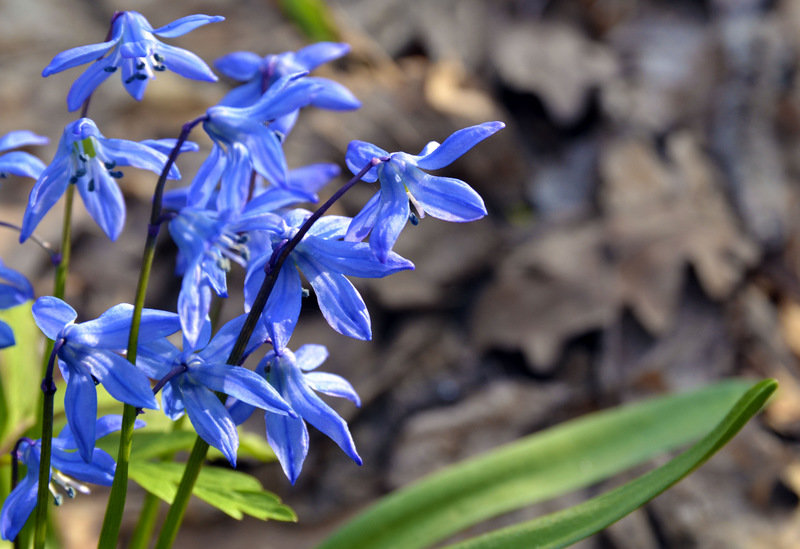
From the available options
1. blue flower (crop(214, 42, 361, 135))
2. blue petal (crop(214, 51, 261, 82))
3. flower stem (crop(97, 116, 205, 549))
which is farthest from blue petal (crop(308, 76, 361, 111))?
flower stem (crop(97, 116, 205, 549))

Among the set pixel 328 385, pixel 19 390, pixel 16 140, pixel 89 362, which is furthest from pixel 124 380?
pixel 19 390

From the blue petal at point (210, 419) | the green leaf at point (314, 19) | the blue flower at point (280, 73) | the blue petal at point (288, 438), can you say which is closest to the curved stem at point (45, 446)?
the blue petal at point (210, 419)

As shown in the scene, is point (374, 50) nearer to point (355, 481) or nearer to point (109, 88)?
point (109, 88)

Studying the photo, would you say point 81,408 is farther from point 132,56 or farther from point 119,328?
point 132,56

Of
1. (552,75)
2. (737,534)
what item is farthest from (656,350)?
(552,75)

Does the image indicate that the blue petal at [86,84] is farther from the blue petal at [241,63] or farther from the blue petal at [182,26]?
the blue petal at [241,63]

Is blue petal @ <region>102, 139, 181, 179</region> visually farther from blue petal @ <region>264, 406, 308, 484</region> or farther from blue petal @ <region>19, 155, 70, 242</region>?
blue petal @ <region>264, 406, 308, 484</region>
